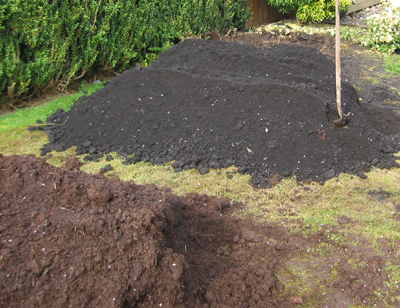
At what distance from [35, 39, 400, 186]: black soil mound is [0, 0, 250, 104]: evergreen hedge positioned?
1.09 meters

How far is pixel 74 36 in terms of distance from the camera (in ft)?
24.6

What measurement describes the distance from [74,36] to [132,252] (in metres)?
5.82

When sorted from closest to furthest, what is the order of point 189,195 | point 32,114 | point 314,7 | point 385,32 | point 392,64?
point 189,195 < point 32,114 < point 392,64 < point 385,32 < point 314,7

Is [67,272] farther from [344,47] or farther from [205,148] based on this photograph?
[344,47]

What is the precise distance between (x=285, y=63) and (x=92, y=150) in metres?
4.04

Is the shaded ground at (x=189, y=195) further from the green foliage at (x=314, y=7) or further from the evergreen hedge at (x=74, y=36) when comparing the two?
the green foliage at (x=314, y=7)

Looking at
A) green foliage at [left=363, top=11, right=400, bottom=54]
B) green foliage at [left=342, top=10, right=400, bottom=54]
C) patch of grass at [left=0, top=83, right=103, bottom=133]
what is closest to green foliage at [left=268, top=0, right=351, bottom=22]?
green foliage at [left=342, top=10, right=400, bottom=54]

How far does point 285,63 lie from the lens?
7.43m

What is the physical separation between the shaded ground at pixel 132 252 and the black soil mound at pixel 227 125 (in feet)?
4.76

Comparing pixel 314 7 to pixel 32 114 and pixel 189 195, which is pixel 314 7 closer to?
pixel 32 114

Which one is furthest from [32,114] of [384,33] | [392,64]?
[384,33]

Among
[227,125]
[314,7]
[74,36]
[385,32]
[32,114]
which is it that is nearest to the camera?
[227,125]

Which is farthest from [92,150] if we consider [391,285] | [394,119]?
[394,119]

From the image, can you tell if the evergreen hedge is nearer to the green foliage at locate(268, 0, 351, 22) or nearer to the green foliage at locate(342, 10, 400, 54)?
the green foliage at locate(268, 0, 351, 22)
